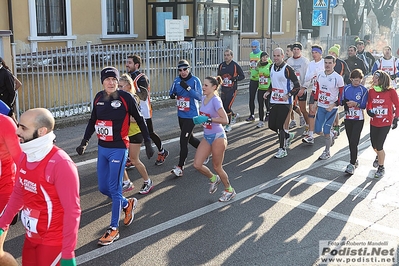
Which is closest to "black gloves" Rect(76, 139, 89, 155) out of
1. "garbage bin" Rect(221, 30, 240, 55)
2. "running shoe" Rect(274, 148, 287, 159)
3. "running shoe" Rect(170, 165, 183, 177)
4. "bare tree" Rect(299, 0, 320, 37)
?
"running shoe" Rect(170, 165, 183, 177)

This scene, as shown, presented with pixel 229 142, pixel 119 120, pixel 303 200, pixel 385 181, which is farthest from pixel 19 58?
pixel 385 181

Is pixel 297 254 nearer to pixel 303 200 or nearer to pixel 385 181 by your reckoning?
pixel 303 200

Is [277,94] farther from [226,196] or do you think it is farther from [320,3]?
[320,3]

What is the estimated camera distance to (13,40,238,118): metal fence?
11055 millimetres

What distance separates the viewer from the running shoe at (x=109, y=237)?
16.9 feet

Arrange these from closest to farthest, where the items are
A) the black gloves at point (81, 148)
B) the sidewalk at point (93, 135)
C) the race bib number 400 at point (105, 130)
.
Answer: the race bib number 400 at point (105, 130) < the black gloves at point (81, 148) < the sidewalk at point (93, 135)

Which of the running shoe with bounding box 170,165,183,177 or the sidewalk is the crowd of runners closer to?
the running shoe with bounding box 170,165,183,177

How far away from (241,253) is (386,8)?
42367 mm

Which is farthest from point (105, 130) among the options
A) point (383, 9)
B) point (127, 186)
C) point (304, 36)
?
point (383, 9)

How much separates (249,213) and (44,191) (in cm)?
341

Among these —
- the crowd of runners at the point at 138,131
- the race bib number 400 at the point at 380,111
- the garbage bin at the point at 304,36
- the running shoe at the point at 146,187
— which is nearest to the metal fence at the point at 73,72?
the crowd of runners at the point at 138,131

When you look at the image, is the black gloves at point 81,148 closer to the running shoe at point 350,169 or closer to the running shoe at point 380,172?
the running shoe at point 350,169

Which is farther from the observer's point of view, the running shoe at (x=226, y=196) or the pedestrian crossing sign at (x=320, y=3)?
the pedestrian crossing sign at (x=320, y=3)

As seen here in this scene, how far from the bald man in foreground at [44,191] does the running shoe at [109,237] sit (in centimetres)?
176
